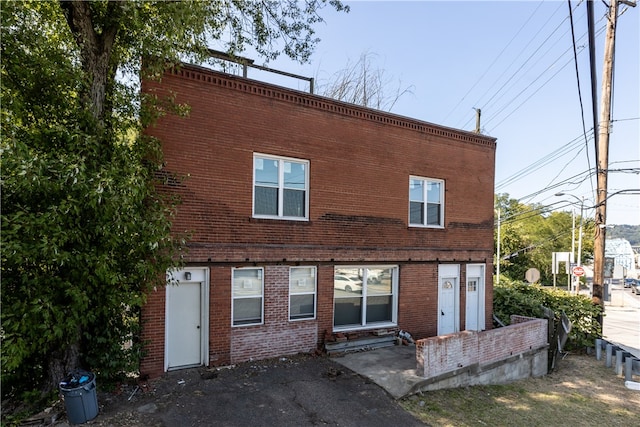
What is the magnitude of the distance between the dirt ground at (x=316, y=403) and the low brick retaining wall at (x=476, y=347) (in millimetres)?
592

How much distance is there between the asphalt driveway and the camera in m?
6.43

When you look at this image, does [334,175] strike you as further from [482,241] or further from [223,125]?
[482,241]

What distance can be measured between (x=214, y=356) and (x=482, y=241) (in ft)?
32.6

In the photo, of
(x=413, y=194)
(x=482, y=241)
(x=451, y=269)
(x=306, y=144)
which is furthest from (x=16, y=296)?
(x=482, y=241)

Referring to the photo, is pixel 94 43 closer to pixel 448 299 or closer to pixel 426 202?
pixel 426 202

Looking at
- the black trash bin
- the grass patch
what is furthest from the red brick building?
the grass patch

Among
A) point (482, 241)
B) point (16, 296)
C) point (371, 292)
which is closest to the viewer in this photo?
point (16, 296)

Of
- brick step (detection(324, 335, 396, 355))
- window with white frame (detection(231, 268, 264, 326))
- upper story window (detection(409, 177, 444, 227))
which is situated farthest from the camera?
upper story window (detection(409, 177, 444, 227))

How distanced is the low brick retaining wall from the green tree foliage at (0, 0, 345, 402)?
589 cm

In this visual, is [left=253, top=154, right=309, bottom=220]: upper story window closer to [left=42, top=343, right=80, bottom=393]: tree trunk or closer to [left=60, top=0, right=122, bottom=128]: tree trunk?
[left=60, top=0, right=122, bottom=128]: tree trunk

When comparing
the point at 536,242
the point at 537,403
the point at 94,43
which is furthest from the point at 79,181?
the point at 536,242

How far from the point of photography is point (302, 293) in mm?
10164

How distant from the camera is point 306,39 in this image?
9383mm

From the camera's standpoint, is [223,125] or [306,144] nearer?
[223,125]
